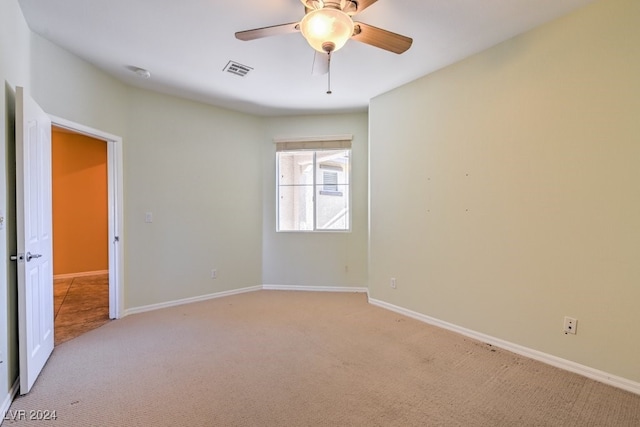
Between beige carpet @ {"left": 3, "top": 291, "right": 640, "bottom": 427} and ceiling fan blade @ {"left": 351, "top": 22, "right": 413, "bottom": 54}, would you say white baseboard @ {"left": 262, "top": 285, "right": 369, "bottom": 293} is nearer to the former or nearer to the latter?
beige carpet @ {"left": 3, "top": 291, "right": 640, "bottom": 427}

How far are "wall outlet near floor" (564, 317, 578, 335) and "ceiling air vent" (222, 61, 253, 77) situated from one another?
3495 millimetres

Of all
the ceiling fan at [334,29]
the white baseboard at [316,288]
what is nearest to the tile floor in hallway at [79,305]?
the white baseboard at [316,288]

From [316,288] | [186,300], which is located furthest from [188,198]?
[316,288]

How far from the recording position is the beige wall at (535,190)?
6.89 ft

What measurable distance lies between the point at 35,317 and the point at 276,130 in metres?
3.48

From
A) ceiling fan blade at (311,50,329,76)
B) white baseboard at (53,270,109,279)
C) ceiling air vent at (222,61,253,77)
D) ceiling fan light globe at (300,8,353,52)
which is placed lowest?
white baseboard at (53,270,109,279)

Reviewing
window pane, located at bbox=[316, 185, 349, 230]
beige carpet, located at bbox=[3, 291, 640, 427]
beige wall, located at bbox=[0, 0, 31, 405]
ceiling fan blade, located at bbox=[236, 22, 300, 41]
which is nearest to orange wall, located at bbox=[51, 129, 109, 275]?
beige carpet, located at bbox=[3, 291, 640, 427]

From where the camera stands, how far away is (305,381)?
2186mm

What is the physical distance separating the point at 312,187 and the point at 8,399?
367cm

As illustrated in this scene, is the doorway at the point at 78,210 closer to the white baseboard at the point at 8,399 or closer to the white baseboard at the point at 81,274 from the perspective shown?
the white baseboard at the point at 81,274

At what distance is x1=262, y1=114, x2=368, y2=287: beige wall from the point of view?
15.0 feet

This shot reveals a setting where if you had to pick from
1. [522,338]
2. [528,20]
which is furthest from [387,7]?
[522,338]

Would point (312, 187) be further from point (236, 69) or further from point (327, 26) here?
point (327, 26)

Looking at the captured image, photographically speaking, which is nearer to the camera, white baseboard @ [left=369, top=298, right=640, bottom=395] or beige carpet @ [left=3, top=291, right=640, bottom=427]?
beige carpet @ [left=3, top=291, right=640, bottom=427]
